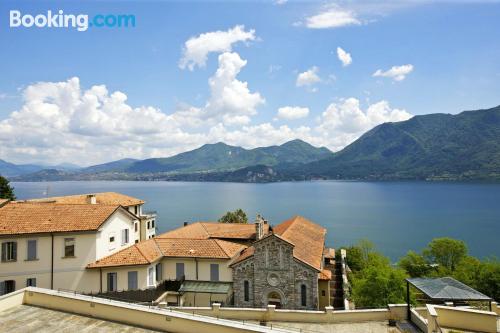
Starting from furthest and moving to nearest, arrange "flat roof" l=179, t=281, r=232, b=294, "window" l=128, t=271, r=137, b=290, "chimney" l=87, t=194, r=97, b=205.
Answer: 1. "chimney" l=87, t=194, r=97, b=205
2. "flat roof" l=179, t=281, r=232, b=294
3. "window" l=128, t=271, r=137, b=290

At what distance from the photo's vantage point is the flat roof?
3275cm

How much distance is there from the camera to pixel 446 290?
1814 centimetres

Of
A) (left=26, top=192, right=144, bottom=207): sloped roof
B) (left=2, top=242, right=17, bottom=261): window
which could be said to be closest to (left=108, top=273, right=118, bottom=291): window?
(left=2, top=242, right=17, bottom=261): window

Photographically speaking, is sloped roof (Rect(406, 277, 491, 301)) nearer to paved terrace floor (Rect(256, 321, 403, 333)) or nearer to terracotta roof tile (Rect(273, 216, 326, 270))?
paved terrace floor (Rect(256, 321, 403, 333))

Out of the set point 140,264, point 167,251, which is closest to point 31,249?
point 140,264

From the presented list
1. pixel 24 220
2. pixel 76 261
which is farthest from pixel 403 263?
pixel 24 220

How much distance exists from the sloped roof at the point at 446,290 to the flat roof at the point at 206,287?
18726mm

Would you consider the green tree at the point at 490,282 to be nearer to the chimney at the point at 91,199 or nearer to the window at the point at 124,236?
the window at the point at 124,236

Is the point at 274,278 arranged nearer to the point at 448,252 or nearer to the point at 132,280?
the point at 132,280

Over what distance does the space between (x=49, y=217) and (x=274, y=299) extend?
22.1 metres

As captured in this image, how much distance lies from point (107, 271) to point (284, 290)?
53.7 feet

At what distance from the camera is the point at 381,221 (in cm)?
A: 14900

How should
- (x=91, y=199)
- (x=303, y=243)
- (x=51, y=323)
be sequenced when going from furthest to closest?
(x=91, y=199)
(x=303, y=243)
(x=51, y=323)

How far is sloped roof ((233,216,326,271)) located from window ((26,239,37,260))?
1782 cm
